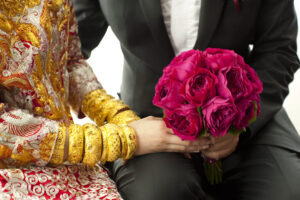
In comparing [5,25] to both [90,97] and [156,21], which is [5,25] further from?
[156,21]

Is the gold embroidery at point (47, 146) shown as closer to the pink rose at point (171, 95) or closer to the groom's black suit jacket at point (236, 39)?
the pink rose at point (171, 95)

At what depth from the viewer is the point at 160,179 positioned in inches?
40.2

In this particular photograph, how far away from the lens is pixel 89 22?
1.36 metres

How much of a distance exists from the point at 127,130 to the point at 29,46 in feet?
1.03

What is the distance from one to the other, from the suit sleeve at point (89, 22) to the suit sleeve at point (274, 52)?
55cm

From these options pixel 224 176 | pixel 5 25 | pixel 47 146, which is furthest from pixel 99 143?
pixel 224 176

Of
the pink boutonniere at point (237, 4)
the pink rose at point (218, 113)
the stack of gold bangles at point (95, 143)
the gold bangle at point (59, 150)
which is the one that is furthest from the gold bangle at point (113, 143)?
the pink boutonniere at point (237, 4)

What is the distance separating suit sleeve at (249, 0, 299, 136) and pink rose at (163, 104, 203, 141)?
368 mm

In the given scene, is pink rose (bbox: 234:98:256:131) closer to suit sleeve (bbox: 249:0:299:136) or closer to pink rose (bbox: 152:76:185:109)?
pink rose (bbox: 152:76:185:109)

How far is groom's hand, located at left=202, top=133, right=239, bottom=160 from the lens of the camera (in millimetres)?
1048

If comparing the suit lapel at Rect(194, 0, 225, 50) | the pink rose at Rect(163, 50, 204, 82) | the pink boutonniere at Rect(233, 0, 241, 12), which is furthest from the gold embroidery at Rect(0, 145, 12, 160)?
the pink boutonniere at Rect(233, 0, 241, 12)

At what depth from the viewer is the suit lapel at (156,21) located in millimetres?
1139

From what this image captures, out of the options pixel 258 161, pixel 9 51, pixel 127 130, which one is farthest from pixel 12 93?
pixel 258 161

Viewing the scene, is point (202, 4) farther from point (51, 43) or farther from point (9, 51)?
point (9, 51)
